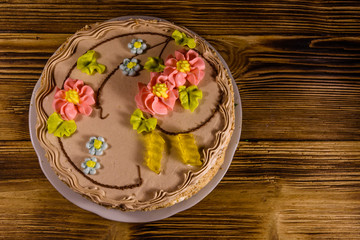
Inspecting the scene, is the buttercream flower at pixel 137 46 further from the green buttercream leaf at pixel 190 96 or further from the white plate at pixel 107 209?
the white plate at pixel 107 209

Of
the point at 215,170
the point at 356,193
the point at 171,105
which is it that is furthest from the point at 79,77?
the point at 356,193

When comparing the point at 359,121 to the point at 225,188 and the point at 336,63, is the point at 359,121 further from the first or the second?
the point at 225,188

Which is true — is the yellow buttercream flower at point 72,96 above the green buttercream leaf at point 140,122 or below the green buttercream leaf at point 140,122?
above

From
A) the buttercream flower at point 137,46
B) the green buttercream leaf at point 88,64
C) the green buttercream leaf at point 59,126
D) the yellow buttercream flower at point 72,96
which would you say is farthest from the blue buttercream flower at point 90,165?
the buttercream flower at point 137,46

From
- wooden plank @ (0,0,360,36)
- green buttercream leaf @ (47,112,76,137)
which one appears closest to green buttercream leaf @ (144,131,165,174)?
green buttercream leaf @ (47,112,76,137)

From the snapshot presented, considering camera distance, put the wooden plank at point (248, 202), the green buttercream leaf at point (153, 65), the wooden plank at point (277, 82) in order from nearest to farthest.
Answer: the green buttercream leaf at point (153, 65)
the wooden plank at point (248, 202)
the wooden plank at point (277, 82)

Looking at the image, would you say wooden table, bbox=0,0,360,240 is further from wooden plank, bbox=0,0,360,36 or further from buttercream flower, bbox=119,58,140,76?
buttercream flower, bbox=119,58,140,76

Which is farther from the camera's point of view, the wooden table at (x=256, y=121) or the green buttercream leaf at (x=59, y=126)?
the wooden table at (x=256, y=121)
